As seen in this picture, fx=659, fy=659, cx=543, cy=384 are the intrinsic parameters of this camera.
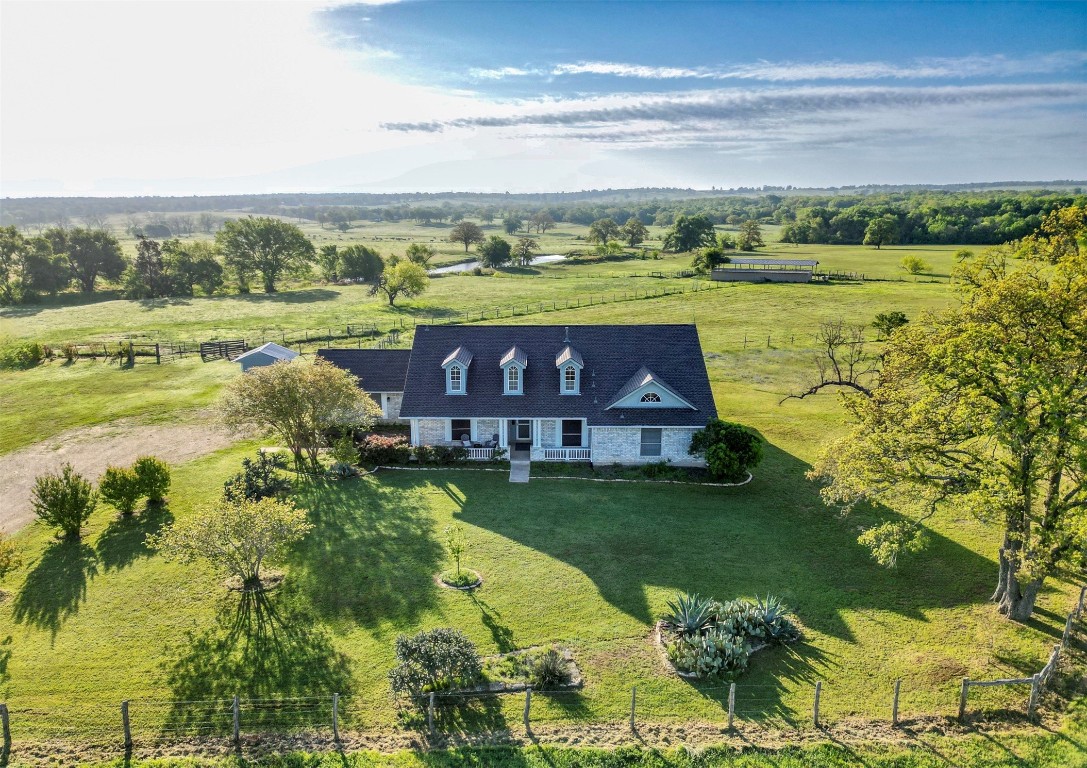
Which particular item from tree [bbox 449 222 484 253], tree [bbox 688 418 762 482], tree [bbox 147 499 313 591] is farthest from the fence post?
tree [bbox 449 222 484 253]

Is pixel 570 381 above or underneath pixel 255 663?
above

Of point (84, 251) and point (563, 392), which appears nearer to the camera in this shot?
point (563, 392)

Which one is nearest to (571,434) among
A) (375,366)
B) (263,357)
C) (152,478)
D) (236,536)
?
(375,366)

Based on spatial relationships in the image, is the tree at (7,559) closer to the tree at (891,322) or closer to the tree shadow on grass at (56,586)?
the tree shadow on grass at (56,586)

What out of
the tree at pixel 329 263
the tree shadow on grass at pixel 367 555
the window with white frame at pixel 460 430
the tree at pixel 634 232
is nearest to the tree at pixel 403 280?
the tree at pixel 329 263

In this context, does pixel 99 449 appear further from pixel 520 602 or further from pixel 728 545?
pixel 728 545

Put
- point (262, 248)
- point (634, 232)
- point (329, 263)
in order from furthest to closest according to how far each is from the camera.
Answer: point (634, 232) → point (329, 263) → point (262, 248)

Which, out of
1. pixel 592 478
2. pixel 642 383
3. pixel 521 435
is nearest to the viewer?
pixel 592 478
